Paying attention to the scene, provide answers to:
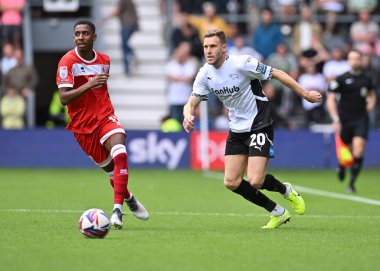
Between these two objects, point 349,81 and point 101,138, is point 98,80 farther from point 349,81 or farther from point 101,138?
point 349,81

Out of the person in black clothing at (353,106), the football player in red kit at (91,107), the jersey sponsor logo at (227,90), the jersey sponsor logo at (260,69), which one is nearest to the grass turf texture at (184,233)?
the football player in red kit at (91,107)

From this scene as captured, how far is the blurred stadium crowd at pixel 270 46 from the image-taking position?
24.2m

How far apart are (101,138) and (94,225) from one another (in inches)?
69.8

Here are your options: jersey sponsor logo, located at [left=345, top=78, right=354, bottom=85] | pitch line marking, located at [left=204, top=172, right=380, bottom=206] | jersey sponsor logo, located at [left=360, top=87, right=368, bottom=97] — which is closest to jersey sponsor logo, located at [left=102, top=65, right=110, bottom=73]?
pitch line marking, located at [left=204, top=172, right=380, bottom=206]

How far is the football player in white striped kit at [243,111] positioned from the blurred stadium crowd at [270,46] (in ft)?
38.9

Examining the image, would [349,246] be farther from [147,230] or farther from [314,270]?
[147,230]

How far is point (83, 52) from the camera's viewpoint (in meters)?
11.6

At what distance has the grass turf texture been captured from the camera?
8.67 meters

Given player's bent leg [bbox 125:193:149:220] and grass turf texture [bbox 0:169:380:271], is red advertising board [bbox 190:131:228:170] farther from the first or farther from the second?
player's bent leg [bbox 125:193:149:220]

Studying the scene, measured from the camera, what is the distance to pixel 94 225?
33.3 feet

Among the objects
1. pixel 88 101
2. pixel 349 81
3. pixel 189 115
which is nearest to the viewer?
pixel 189 115

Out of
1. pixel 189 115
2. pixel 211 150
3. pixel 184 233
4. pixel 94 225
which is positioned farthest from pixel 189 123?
pixel 211 150

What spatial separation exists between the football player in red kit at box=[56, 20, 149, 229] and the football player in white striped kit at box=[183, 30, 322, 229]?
0.94 meters

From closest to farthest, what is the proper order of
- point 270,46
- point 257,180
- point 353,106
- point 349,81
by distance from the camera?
point 257,180 → point 349,81 → point 353,106 → point 270,46
